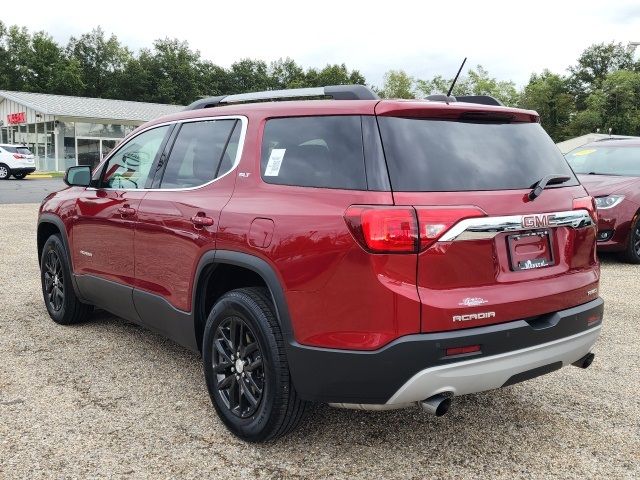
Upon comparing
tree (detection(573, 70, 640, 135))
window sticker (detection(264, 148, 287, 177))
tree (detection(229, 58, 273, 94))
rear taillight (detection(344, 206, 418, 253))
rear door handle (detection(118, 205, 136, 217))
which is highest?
tree (detection(229, 58, 273, 94))

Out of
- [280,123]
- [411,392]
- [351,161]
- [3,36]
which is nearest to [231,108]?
[280,123]

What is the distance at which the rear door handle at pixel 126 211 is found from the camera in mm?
4020

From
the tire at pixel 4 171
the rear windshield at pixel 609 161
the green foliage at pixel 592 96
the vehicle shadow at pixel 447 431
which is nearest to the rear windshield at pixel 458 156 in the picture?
the vehicle shadow at pixel 447 431

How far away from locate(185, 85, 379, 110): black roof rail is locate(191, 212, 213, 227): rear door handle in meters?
0.76

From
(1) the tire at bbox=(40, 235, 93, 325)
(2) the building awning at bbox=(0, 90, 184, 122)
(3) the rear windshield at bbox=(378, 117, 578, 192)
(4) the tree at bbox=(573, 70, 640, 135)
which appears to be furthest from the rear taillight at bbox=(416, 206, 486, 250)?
(4) the tree at bbox=(573, 70, 640, 135)

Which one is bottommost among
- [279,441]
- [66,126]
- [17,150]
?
[279,441]

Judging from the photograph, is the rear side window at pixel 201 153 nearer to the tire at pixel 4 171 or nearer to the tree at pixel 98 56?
the tire at pixel 4 171

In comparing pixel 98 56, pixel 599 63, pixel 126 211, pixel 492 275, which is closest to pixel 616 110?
pixel 599 63

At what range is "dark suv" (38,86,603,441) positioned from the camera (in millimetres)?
2549

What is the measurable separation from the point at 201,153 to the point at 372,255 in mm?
1561

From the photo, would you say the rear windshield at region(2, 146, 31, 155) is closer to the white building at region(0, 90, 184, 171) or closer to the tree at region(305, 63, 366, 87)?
the white building at region(0, 90, 184, 171)

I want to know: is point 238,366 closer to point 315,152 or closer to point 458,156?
point 315,152

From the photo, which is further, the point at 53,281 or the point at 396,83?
the point at 396,83

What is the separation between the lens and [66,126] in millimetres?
35719
